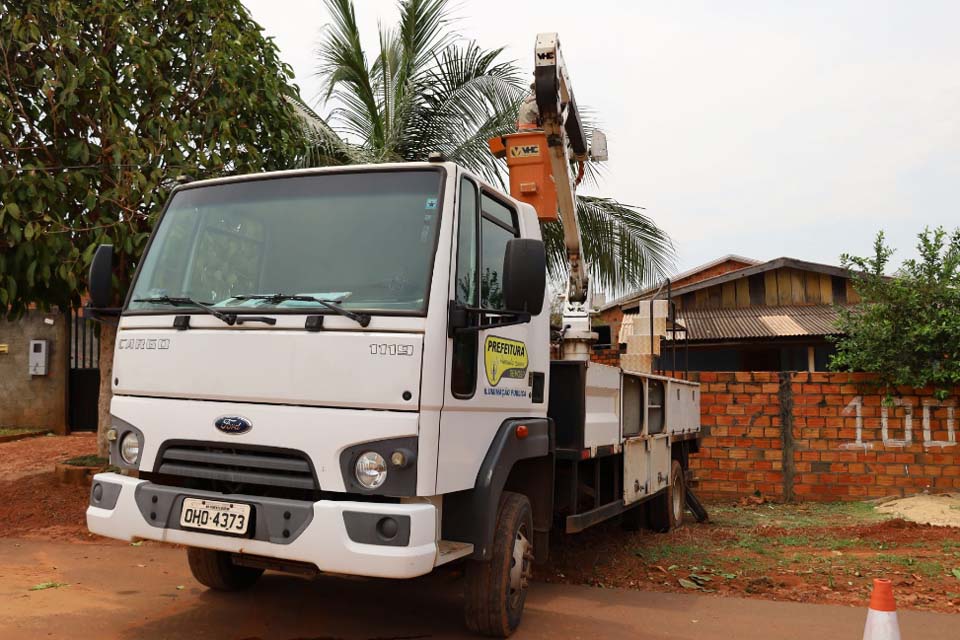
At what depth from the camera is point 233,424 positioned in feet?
12.8

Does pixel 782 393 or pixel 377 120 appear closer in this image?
pixel 782 393

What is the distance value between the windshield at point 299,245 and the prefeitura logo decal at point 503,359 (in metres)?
0.59

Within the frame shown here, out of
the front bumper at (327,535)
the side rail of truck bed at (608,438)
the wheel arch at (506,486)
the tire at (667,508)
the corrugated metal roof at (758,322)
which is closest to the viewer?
the front bumper at (327,535)

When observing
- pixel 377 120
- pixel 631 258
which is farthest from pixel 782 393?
pixel 377 120

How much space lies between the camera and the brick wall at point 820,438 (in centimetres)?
948

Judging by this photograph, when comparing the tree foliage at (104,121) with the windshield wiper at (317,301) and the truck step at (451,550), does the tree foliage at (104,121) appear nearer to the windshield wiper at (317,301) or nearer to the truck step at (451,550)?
the windshield wiper at (317,301)

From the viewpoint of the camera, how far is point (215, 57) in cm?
792

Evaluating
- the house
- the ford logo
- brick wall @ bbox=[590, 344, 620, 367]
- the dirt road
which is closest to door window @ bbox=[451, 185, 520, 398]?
the ford logo

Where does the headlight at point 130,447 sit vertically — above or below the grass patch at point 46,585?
above

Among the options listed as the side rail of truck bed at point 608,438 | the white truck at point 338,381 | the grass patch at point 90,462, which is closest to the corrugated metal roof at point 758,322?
the side rail of truck bed at point 608,438

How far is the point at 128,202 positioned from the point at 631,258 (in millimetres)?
6567

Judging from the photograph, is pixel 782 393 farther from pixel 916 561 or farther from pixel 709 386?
pixel 916 561

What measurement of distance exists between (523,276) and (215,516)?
174 cm

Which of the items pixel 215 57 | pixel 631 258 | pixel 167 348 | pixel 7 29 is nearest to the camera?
pixel 167 348
